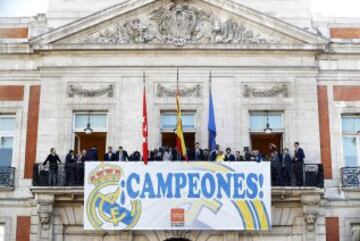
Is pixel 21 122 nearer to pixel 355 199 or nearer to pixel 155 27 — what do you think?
pixel 155 27

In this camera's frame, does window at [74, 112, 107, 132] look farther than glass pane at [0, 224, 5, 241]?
Yes

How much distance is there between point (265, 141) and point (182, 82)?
119 inches

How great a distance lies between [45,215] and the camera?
1934 centimetres

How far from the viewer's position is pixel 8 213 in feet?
66.1

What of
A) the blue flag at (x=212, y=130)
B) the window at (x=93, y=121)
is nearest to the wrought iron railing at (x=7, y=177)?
the window at (x=93, y=121)

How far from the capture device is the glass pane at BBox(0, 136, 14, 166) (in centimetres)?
2088

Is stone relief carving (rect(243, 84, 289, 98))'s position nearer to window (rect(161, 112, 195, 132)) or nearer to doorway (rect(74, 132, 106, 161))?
window (rect(161, 112, 195, 132))

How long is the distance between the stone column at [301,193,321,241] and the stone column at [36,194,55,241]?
6555 mm

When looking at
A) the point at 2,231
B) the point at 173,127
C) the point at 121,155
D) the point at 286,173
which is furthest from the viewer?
the point at 173,127

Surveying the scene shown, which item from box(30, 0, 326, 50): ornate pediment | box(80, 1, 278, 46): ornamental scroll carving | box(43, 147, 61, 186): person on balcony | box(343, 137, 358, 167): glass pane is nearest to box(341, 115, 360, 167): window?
box(343, 137, 358, 167): glass pane

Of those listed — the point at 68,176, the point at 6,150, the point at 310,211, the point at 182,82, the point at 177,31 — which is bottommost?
the point at 310,211

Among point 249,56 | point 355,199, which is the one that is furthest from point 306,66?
point 355,199

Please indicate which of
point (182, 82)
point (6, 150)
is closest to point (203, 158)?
point (182, 82)

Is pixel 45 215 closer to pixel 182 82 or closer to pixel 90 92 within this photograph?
pixel 90 92
